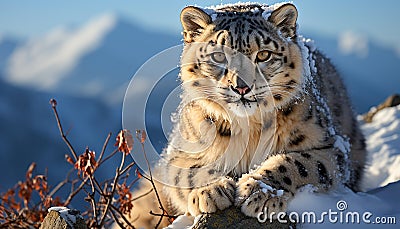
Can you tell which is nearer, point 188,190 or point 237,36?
point 237,36

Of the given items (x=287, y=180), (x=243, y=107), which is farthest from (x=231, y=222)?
(x=243, y=107)

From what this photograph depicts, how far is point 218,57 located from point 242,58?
184 mm

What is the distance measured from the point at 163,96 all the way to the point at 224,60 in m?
0.86

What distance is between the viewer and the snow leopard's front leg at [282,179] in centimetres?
346

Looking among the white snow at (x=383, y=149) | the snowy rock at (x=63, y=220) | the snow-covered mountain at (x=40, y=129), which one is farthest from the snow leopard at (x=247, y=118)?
the snow-covered mountain at (x=40, y=129)

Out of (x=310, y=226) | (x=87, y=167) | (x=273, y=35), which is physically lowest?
(x=310, y=226)

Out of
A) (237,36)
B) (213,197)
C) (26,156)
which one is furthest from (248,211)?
(26,156)

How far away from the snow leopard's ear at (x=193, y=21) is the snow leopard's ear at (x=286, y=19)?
483 millimetres

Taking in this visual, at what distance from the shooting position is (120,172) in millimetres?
4125

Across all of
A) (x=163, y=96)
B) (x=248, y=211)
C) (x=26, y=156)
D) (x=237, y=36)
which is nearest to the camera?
(x=248, y=211)

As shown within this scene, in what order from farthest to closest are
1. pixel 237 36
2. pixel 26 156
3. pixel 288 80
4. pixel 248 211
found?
Answer: pixel 26 156 < pixel 288 80 < pixel 237 36 < pixel 248 211

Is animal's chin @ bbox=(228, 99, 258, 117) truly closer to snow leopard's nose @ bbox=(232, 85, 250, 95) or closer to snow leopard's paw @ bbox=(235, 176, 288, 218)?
snow leopard's nose @ bbox=(232, 85, 250, 95)

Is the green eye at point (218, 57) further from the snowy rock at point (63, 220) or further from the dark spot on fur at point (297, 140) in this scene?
the snowy rock at point (63, 220)

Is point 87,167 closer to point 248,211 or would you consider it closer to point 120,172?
point 120,172
